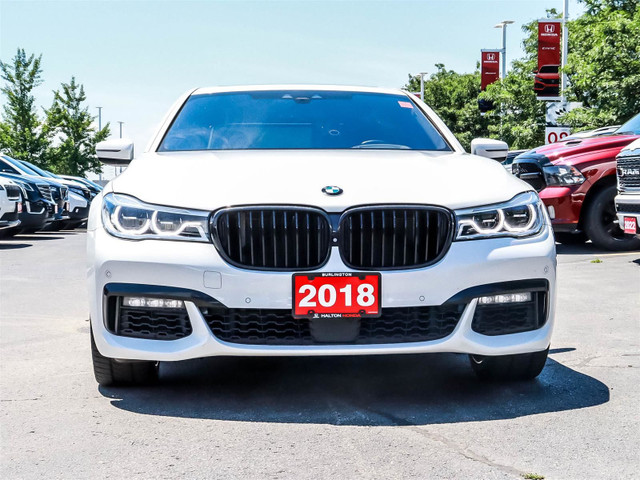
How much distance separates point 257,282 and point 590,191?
27.8 feet

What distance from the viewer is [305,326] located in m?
4.14

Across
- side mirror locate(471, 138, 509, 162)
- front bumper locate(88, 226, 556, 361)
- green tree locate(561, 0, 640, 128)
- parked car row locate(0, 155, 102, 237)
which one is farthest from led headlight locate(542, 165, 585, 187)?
green tree locate(561, 0, 640, 128)

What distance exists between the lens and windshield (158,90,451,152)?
5375 millimetres

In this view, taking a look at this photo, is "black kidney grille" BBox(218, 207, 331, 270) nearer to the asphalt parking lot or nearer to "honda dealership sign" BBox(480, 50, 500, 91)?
the asphalt parking lot

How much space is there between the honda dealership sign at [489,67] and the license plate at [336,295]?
152 ft

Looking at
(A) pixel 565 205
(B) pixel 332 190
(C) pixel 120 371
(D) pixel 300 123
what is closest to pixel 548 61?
(A) pixel 565 205

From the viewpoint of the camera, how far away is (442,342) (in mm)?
4156

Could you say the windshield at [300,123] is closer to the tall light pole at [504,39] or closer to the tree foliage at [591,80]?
the tree foliage at [591,80]

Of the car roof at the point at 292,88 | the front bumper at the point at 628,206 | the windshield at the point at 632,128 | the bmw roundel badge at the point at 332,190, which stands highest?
the car roof at the point at 292,88

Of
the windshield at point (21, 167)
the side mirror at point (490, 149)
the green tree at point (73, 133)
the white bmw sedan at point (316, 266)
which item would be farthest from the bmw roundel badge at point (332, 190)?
the green tree at point (73, 133)

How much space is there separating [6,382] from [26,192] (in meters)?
12.7

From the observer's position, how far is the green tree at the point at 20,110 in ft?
138

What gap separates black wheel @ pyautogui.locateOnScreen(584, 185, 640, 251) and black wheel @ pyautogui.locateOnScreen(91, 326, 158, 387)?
821 cm

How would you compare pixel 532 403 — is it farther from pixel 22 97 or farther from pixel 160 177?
pixel 22 97
